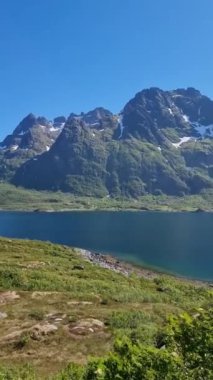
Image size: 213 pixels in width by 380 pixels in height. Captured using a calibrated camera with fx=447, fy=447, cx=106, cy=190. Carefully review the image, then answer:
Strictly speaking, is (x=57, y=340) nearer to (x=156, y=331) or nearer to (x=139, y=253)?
(x=156, y=331)

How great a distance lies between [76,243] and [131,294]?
119 m

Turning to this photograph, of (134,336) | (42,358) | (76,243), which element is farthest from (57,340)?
(76,243)

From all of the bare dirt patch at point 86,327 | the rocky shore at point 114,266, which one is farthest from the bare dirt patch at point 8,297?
the rocky shore at point 114,266

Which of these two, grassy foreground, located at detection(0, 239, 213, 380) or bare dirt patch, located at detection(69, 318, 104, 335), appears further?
bare dirt patch, located at detection(69, 318, 104, 335)

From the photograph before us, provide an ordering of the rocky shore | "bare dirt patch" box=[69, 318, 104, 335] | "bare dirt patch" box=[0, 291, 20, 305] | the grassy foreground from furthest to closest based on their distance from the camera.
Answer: the rocky shore, "bare dirt patch" box=[0, 291, 20, 305], "bare dirt patch" box=[69, 318, 104, 335], the grassy foreground

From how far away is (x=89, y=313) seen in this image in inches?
1501

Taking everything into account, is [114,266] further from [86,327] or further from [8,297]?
[86,327]

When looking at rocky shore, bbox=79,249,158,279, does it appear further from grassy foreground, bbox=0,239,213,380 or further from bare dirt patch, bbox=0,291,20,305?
bare dirt patch, bbox=0,291,20,305

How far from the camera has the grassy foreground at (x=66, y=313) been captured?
29.1 meters

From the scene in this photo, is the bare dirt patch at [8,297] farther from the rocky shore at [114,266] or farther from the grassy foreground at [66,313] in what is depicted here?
the rocky shore at [114,266]

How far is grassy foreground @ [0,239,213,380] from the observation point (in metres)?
29.1

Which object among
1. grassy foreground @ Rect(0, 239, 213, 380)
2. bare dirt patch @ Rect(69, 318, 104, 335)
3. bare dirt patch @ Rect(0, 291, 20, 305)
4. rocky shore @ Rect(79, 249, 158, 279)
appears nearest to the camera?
grassy foreground @ Rect(0, 239, 213, 380)

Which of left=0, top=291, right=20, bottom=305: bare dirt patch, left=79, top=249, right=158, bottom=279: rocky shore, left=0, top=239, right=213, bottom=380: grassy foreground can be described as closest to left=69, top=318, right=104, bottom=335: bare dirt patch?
left=0, top=239, right=213, bottom=380: grassy foreground

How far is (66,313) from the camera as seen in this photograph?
124 ft
